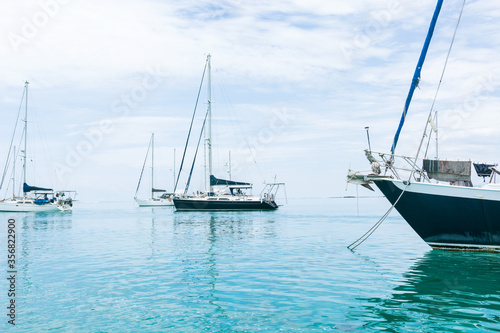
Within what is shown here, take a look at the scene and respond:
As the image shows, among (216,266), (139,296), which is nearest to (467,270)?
(216,266)

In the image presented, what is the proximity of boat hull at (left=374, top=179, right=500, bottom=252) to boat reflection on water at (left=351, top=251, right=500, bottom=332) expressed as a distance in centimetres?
186

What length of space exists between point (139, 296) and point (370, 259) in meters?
10.5

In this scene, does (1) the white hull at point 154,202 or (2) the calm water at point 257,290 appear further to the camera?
(1) the white hull at point 154,202

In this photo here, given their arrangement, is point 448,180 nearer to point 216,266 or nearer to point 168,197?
point 216,266

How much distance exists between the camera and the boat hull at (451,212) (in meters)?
16.7

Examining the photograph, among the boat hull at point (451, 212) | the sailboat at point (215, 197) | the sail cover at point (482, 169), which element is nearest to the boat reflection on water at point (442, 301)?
the boat hull at point (451, 212)

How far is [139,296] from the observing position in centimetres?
1143

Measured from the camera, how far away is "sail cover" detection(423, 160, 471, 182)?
58.7 ft

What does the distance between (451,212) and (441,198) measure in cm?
78

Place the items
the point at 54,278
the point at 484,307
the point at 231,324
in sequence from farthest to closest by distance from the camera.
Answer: the point at 54,278
the point at 484,307
the point at 231,324

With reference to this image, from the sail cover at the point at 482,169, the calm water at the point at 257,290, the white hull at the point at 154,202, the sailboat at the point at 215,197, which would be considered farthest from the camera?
the white hull at the point at 154,202

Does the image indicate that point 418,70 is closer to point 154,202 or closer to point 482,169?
point 482,169

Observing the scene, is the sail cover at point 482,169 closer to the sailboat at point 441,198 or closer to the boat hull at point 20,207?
the sailboat at point 441,198

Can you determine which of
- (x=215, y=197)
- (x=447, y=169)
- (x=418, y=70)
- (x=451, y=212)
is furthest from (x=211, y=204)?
(x=451, y=212)
